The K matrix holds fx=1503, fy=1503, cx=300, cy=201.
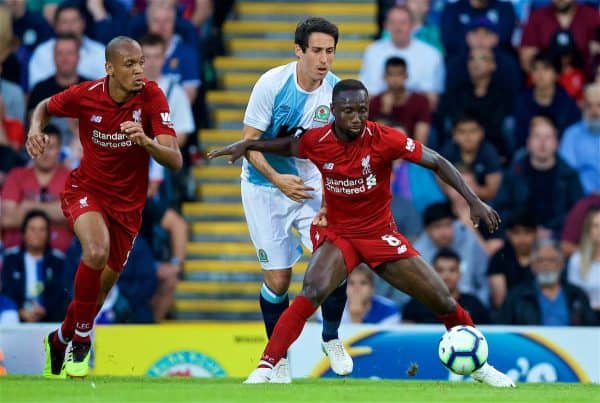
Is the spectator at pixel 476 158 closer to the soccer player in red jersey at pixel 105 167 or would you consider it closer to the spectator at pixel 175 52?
the spectator at pixel 175 52

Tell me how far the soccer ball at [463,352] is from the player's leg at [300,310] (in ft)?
3.03

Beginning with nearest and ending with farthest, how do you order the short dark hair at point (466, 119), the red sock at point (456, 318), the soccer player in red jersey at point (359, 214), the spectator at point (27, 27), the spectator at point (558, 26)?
the soccer player in red jersey at point (359, 214), the red sock at point (456, 318), the short dark hair at point (466, 119), the spectator at point (558, 26), the spectator at point (27, 27)

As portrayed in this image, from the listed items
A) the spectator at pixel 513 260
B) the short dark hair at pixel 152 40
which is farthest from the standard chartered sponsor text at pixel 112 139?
the short dark hair at pixel 152 40

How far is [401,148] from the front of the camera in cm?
1098

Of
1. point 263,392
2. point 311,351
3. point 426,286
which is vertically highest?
point 426,286

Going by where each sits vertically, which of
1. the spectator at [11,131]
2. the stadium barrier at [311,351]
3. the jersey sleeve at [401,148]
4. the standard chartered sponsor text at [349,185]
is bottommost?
the stadium barrier at [311,351]

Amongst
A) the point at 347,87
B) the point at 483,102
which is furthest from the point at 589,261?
the point at 347,87

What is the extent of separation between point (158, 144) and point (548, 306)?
6.32m

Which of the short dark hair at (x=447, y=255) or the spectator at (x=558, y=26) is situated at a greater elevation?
the spectator at (x=558, y=26)

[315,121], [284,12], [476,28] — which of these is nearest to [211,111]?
[284,12]

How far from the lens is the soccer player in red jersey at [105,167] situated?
11367 mm

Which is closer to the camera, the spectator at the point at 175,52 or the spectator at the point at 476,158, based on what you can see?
the spectator at the point at 476,158

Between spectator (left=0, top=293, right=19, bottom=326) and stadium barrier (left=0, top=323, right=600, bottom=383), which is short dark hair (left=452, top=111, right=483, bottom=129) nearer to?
stadium barrier (left=0, top=323, right=600, bottom=383)

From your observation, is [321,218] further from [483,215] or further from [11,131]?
[11,131]
